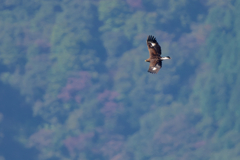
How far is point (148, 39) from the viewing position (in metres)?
163

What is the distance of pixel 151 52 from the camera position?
165m

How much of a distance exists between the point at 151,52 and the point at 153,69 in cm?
590

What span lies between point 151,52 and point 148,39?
4.84 m

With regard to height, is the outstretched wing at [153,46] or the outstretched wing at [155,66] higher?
the outstretched wing at [153,46]

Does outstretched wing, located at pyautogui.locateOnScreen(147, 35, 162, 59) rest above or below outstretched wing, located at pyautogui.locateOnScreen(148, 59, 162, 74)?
above

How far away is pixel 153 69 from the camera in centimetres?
16588

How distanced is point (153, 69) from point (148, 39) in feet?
34.9
